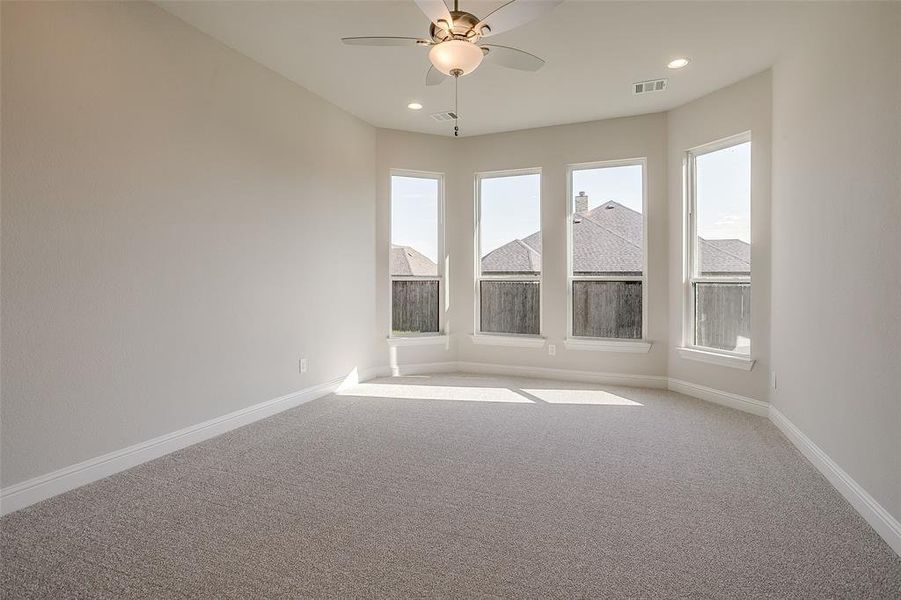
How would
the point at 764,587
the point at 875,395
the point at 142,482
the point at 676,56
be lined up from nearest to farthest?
the point at 764,587
the point at 875,395
the point at 142,482
the point at 676,56

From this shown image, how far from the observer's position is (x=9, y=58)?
2.30 meters

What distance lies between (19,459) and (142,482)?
0.57 metres

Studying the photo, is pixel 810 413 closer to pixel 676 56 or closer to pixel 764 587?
pixel 764 587

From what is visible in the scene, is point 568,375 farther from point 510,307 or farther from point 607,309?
point 510,307

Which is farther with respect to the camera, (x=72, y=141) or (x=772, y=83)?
(x=772, y=83)

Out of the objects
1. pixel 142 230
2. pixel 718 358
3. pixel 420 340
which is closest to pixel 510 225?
pixel 420 340

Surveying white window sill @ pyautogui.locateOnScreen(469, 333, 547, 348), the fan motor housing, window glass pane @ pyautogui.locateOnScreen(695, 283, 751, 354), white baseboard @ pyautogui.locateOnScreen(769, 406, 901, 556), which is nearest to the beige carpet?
white baseboard @ pyautogui.locateOnScreen(769, 406, 901, 556)

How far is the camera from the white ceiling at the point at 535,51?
303 cm

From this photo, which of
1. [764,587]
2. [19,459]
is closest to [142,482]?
[19,459]

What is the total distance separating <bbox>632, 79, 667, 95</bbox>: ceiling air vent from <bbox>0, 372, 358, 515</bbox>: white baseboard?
159 inches

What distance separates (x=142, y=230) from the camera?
116 inches

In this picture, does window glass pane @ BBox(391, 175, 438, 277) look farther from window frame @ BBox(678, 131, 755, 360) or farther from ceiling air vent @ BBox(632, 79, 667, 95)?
window frame @ BBox(678, 131, 755, 360)

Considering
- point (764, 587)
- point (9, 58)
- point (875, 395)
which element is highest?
point (9, 58)

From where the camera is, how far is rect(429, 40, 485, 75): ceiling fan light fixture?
2389mm
